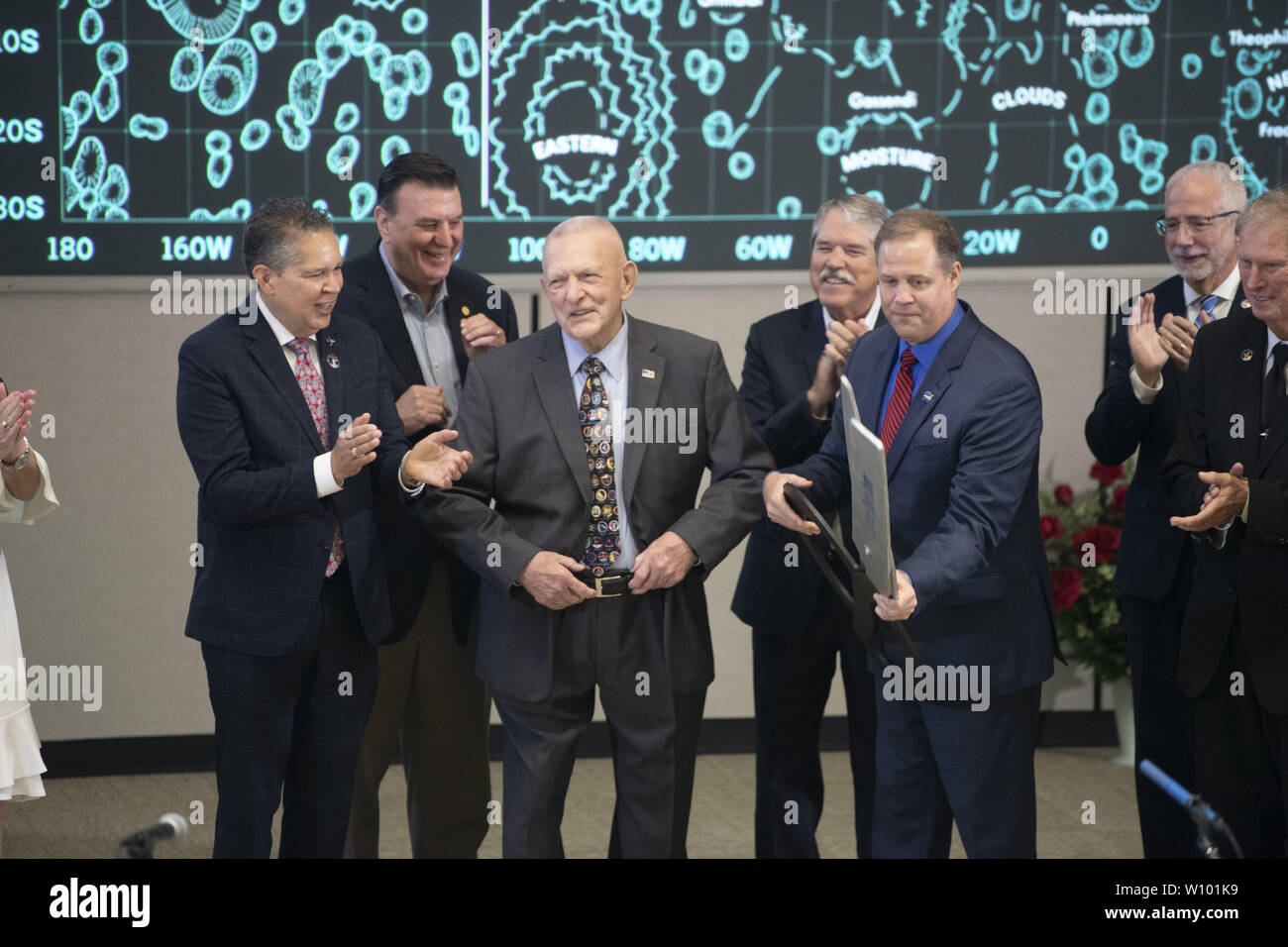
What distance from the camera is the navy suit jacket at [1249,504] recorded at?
3.24 meters

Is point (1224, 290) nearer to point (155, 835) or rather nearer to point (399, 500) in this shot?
point (399, 500)

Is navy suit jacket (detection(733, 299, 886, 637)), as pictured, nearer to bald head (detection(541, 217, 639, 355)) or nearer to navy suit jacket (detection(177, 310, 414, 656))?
bald head (detection(541, 217, 639, 355))

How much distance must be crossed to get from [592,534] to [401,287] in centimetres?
98

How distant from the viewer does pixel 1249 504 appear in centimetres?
321

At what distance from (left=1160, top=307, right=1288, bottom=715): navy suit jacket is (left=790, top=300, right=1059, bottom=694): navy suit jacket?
0.39 meters

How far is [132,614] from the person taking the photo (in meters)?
5.32

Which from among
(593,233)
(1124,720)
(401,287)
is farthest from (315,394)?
(1124,720)


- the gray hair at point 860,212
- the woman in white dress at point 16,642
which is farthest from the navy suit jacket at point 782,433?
the woman in white dress at point 16,642

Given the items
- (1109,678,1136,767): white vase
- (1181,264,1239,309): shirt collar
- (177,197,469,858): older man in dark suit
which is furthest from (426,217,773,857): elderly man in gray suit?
(1109,678,1136,767): white vase

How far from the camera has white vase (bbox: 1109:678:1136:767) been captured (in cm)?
555

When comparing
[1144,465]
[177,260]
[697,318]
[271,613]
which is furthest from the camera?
[697,318]
